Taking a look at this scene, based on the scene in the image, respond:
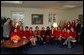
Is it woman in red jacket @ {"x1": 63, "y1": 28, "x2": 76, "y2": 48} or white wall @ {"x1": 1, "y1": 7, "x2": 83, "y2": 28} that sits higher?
white wall @ {"x1": 1, "y1": 7, "x2": 83, "y2": 28}

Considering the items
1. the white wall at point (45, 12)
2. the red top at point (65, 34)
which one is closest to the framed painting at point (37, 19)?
the white wall at point (45, 12)

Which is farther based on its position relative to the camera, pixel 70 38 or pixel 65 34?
pixel 65 34

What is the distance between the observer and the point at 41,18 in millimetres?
10273

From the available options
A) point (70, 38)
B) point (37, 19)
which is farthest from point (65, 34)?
point (37, 19)

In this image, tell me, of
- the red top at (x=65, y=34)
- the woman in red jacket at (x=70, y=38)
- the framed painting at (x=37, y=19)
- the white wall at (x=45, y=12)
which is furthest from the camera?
the framed painting at (x=37, y=19)

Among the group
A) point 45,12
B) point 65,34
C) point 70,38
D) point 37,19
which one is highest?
point 45,12

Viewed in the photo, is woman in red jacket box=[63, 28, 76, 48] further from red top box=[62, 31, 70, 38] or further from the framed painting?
the framed painting

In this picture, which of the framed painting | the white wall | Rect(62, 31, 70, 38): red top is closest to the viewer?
Rect(62, 31, 70, 38): red top

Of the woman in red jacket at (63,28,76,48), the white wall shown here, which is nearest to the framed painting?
the white wall

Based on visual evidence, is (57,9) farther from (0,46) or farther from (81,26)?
(0,46)

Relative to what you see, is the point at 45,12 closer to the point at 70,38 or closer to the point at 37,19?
the point at 37,19

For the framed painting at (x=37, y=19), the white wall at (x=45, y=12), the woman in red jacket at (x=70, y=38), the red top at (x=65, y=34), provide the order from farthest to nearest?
the framed painting at (x=37, y=19) < the white wall at (x=45, y=12) < the red top at (x=65, y=34) < the woman in red jacket at (x=70, y=38)

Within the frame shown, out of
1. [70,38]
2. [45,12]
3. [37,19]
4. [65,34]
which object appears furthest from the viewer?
[45,12]

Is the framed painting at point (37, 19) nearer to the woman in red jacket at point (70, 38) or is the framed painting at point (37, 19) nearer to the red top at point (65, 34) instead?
the red top at point (65, 34)
